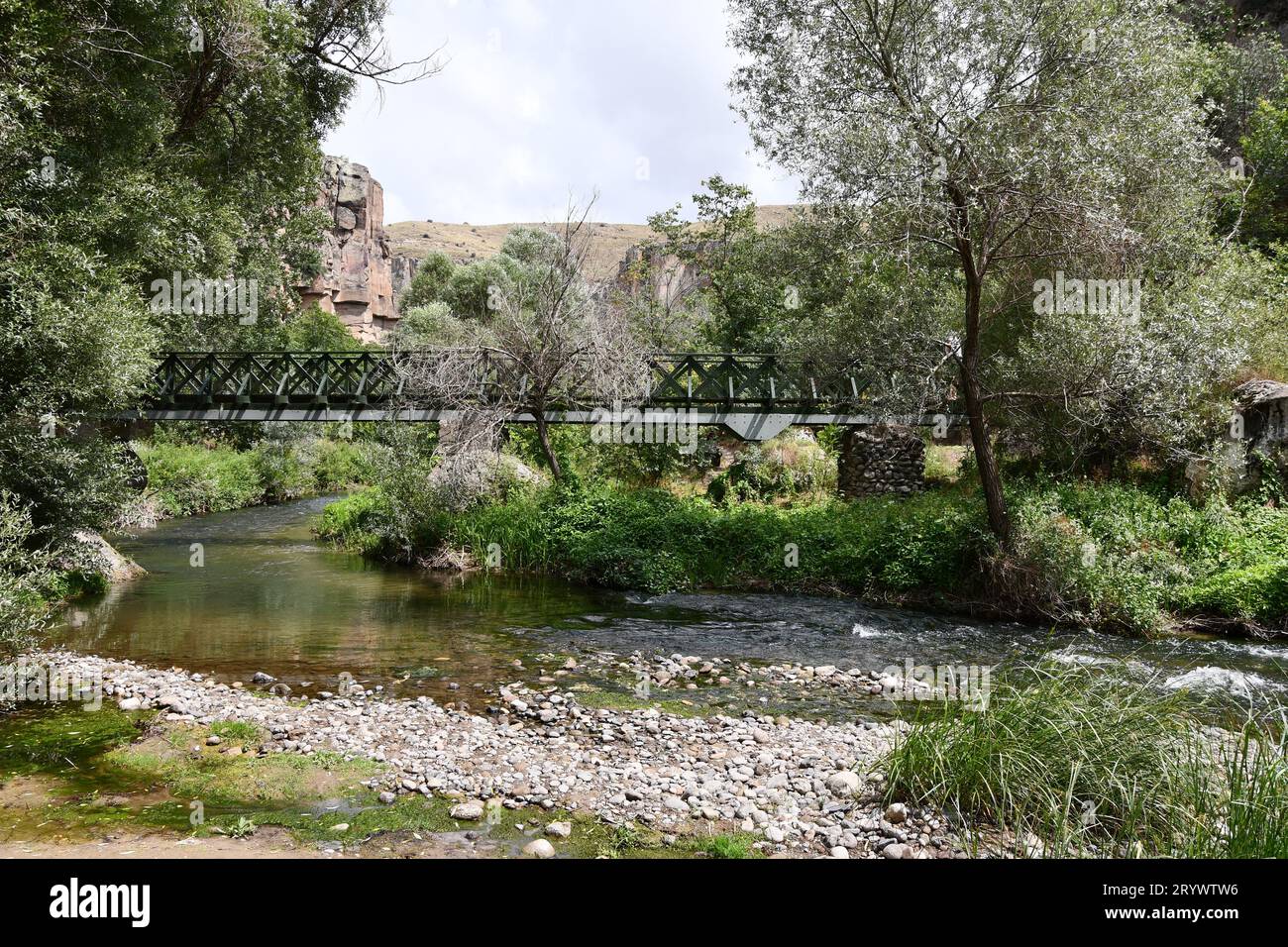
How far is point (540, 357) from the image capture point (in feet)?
55.8

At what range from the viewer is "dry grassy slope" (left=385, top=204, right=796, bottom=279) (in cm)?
7731

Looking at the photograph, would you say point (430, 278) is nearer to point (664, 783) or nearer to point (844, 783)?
point (664, 783)

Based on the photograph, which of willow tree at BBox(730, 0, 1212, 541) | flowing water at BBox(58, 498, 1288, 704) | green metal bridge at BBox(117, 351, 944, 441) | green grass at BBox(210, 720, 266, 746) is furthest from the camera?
green metal bridge at BBox(117, 351, 944, 441)

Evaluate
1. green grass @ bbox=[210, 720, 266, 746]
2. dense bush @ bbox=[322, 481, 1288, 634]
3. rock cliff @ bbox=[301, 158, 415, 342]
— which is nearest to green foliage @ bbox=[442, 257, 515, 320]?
rock cliff @ bbox=[301, 158, 415, 342]

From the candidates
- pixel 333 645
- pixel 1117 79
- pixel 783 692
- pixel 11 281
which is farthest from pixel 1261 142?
pixel 11 281

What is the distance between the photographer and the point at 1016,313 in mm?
15914

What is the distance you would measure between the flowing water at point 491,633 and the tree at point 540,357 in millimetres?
3837

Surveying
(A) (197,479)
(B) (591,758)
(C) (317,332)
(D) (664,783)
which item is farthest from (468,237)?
(D) (664,783)

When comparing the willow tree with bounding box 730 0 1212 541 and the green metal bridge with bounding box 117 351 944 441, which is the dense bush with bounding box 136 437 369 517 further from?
the willow tree with bounding box 730 0 1212 541
